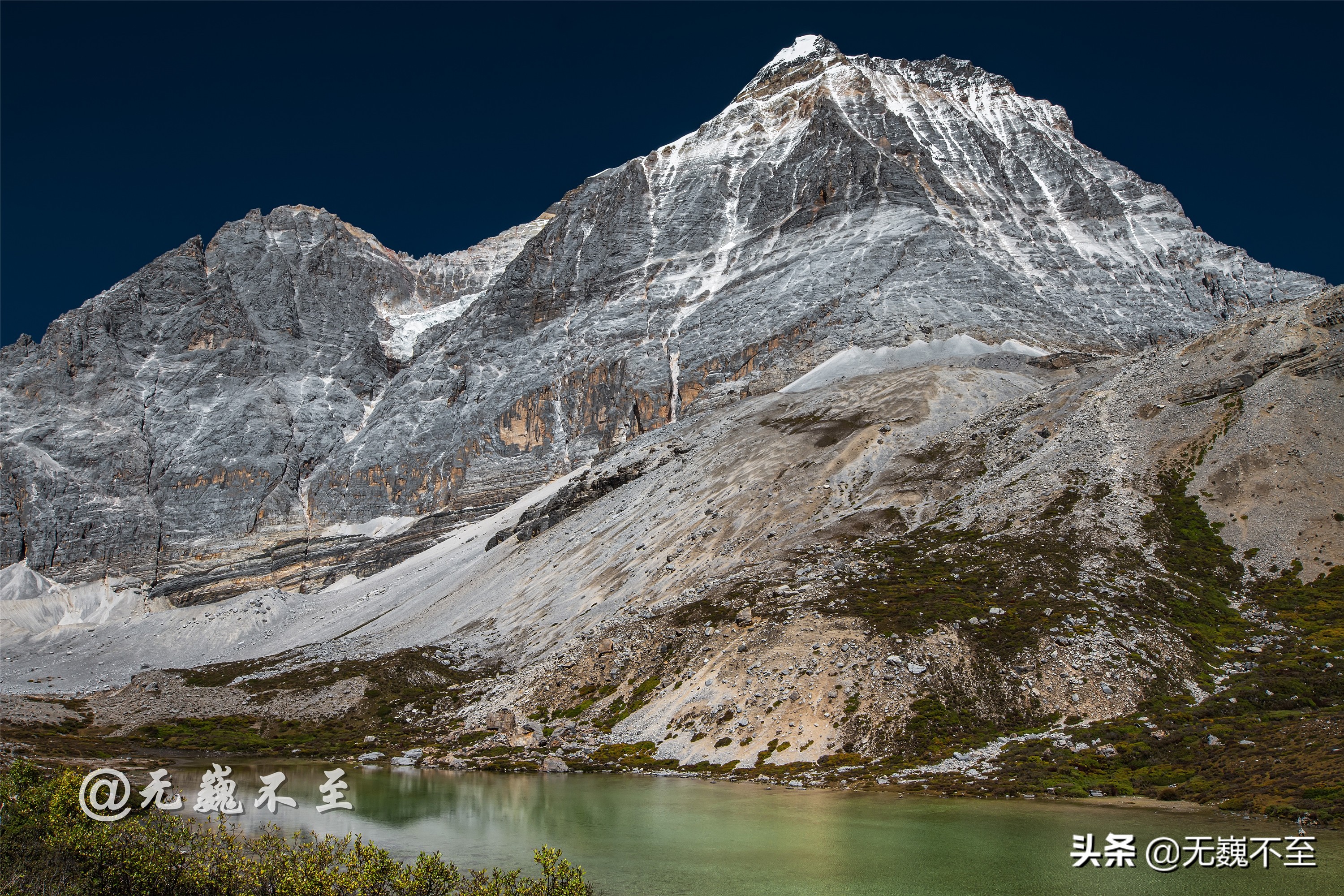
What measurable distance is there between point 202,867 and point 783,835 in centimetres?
2057

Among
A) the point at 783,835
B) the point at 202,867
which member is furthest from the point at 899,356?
the point at 202,867

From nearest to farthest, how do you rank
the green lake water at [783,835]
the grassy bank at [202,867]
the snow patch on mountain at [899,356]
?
1. the grassy bank at [202,867]
2. the green lake water at [783,835]
3. the snow patch on mountain at [899,356]

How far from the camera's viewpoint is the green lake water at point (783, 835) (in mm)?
30359

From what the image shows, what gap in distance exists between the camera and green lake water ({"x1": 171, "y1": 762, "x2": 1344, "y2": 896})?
30.4m

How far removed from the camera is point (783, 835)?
3719cm

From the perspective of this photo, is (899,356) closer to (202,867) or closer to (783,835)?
(783,835)

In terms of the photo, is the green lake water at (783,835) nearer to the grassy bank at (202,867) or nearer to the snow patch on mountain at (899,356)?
the grassy bank at (202,867)

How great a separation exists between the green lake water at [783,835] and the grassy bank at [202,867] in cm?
513

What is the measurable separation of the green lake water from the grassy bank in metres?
5.13

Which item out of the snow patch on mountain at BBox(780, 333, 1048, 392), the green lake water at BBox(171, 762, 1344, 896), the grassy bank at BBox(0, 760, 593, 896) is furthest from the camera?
the snow patch on mountain at BBox(780, 333, 1048, 392)

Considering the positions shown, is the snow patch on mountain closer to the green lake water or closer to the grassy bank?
the green lake water

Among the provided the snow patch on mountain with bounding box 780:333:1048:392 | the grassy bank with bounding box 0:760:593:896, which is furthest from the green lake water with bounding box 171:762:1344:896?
the snow patch on mountain with bounding box 780:333:1048:392

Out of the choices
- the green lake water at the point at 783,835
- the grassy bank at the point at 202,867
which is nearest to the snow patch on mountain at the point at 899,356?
the green lake water at the point at 783,835

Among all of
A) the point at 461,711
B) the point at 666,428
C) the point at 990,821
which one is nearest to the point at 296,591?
the point at 666,428
